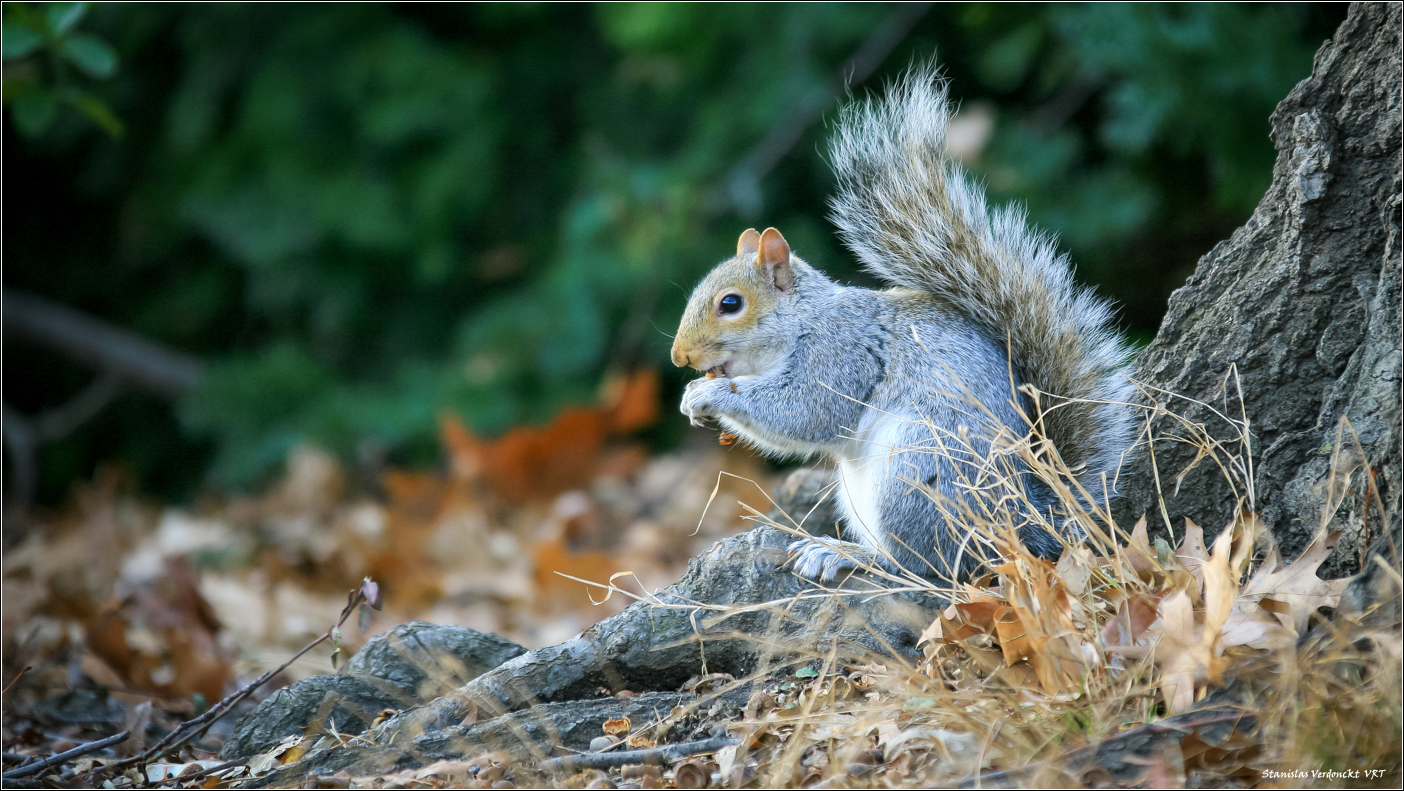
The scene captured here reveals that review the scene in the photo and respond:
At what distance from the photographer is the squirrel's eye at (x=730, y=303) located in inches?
68.0

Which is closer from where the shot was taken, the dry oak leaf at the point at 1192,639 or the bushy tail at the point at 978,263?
the dry oak leaf at the point at 1192,639

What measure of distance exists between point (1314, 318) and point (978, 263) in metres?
0.43

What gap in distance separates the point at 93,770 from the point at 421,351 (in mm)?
2478

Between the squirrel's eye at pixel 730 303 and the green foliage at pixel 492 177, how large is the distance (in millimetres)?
1062

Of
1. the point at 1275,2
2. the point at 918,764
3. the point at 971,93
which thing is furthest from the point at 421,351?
the point at 918,764

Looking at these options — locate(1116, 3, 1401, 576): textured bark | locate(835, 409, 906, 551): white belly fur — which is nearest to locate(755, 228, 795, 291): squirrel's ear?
locate(835, 409, 906, 551): white belly fur

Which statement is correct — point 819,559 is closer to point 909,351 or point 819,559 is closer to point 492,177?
point 909,351

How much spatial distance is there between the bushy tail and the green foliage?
3.45ft

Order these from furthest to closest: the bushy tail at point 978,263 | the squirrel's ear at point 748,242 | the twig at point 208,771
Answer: the squirrel's ear at point 748,242 → the bushy tail at point 978,263 → the twig at point 208,771

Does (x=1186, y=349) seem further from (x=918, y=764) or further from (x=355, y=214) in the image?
(x=355, y=214)

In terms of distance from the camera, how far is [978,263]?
1.52 meters

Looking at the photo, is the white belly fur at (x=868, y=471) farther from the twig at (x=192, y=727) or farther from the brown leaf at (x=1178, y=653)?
the twig at (x=192, y=727)

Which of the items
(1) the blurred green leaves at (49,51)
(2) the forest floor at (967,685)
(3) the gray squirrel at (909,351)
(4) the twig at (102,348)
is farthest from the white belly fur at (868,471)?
(4) the twig at (102,348)

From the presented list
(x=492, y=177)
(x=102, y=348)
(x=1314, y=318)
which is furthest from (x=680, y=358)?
(x=102, y=348)
